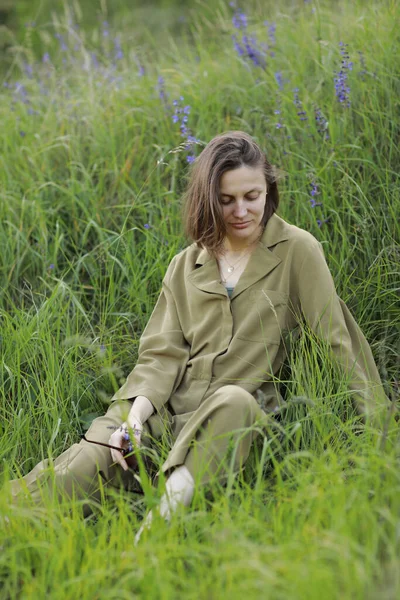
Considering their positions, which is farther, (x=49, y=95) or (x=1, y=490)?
(x=49, y=95)

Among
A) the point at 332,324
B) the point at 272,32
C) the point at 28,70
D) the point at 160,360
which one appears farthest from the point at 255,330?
the point at 28,70

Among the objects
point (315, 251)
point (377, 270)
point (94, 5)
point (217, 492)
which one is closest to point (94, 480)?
point (217, 492)

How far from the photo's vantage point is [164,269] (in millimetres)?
3730

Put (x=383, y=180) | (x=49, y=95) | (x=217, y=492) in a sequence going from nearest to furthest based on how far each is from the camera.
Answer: (x=217, y=492) < (x=383, y=180) < (x=49, y=95)

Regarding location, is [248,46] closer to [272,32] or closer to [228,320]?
[272,32]

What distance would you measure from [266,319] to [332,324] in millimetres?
248

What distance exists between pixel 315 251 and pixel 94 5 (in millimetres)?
9856

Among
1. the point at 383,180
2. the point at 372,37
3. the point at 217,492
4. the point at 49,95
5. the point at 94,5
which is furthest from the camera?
the point at 94,5

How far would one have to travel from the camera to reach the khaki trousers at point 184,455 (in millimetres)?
2520

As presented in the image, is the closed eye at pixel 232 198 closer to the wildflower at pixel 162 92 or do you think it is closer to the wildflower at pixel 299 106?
the wildflower at pixel 299 106

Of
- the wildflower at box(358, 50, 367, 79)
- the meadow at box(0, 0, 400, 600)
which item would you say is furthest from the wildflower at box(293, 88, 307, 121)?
the wildflower at box(358, 50, 367, 79)

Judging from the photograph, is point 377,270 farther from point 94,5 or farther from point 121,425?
point 94,5

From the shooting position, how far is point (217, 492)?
252cm

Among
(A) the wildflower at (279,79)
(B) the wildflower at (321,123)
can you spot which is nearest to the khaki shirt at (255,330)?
(B) the wildflower at (321,123)
